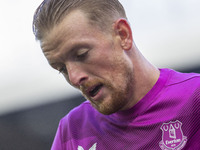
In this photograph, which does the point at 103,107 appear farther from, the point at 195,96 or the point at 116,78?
the point at 195,96

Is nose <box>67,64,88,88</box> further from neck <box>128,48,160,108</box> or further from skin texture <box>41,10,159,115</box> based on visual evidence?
neck <box>128,48,160,108</box>

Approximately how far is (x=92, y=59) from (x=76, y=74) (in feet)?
0.23

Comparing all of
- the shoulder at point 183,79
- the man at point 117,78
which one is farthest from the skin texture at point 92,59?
the shoulder at point 183,79

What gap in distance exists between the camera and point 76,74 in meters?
1.07

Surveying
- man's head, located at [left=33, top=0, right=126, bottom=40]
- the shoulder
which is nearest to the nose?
man's head, located at [left=33, top=0, right=126, bottom=40]

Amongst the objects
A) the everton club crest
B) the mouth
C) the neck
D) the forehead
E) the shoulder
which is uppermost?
the forehead

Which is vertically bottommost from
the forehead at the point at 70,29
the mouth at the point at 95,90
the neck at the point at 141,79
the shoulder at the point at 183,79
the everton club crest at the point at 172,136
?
the everton club crest at the point at 172,136

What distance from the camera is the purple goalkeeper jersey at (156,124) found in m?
1.05

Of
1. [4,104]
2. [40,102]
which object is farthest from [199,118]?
[4,104]

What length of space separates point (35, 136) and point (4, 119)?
0.90 ft

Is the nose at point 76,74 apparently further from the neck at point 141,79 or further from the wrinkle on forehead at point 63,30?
the neck at point 141,79

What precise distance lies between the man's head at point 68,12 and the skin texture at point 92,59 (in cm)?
2

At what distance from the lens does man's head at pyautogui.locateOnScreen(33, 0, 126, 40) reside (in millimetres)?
1090

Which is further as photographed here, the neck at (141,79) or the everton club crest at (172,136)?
the neck at (141,79)
